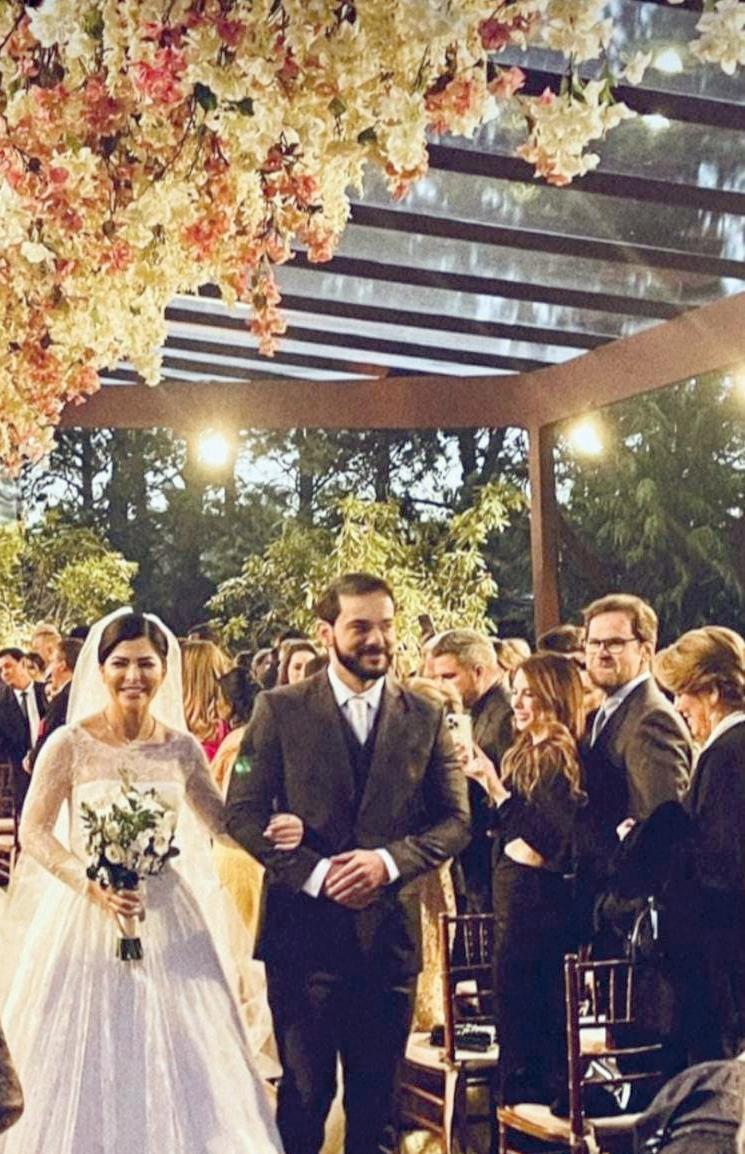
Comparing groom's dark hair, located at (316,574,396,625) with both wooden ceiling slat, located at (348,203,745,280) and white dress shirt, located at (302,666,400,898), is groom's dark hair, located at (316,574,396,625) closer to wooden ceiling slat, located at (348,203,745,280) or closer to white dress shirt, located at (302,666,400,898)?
white dress shirt, located at (302,666,400,898)

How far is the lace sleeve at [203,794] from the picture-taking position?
5.67m

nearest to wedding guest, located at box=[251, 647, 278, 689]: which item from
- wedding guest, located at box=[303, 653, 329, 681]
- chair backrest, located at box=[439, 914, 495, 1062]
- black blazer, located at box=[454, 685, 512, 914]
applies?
wedding guest, located at box=[303, 653, 329, 681]

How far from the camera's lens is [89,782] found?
18.2 feet

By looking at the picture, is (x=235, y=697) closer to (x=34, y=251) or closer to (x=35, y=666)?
(x=35, y=666)

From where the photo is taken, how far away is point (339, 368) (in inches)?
460

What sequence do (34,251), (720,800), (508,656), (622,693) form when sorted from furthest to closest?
(508,656) → (622,693) → (720,800) → (34,251)

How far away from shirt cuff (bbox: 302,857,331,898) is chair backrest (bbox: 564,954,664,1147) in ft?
2.20

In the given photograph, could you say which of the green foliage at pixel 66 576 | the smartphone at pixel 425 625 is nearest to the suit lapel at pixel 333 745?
the smartphone at pixel 425 625

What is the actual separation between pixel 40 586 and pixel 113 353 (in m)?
11.8

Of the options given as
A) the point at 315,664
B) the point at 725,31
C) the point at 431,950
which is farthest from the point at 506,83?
the point at 315,664

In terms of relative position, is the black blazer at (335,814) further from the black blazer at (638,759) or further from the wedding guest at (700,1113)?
the wedding guest at (700,1113)

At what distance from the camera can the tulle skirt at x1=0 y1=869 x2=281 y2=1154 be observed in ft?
16.9

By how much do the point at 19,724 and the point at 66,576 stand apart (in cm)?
614

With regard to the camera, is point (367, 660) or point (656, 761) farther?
point (656, 761)
